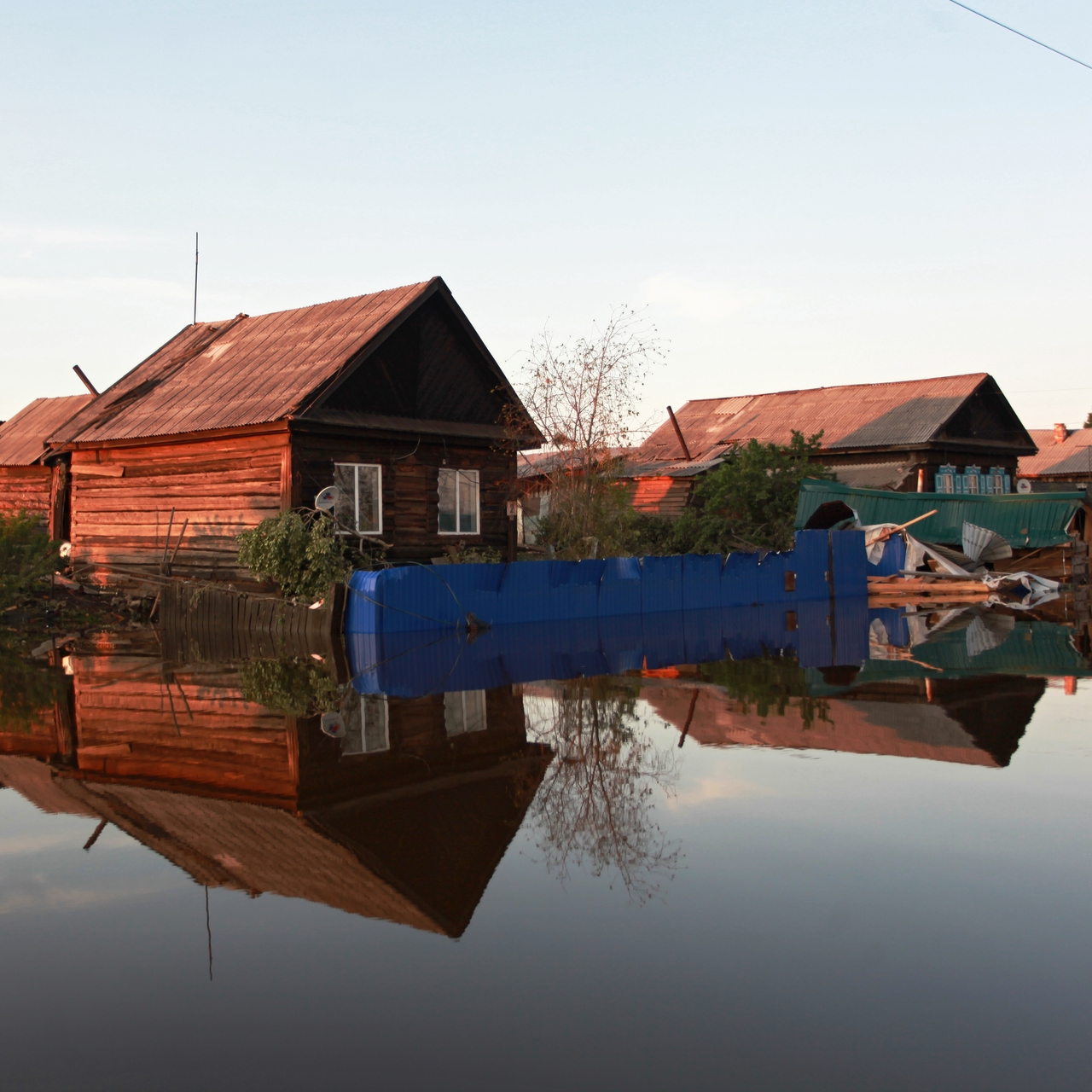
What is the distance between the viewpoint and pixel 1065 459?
67.1 m

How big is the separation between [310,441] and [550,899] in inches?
677

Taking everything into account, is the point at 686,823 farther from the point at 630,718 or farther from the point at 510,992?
the point at 630,718

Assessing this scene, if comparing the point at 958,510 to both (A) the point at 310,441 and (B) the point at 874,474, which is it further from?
(A) the point at 310,441

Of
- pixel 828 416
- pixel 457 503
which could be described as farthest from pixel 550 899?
pixel 828 416

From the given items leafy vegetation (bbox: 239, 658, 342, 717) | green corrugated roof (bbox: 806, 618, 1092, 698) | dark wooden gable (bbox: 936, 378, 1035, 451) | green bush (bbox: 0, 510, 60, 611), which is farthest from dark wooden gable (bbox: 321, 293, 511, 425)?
dark wooden gable (bbox: 936, 378, 1035, 451)

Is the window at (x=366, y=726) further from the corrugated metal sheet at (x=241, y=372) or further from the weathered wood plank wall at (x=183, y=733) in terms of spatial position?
the corrugated metal sheet at (x=241, y=372)

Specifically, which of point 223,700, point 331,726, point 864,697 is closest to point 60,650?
point 223,700

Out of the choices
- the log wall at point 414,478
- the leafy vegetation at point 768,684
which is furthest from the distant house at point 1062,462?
the leafy vegetation at point 768,684

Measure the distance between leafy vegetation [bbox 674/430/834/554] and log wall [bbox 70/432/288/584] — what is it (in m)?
15.1

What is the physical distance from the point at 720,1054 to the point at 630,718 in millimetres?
6696

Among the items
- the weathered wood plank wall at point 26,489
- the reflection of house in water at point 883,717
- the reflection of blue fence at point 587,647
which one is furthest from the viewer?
the weathered wood plank wall at point 26,489

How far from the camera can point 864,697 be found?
38.7 ft

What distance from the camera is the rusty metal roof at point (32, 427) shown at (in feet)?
97.3

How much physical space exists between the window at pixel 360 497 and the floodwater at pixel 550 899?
1153 centimetres
